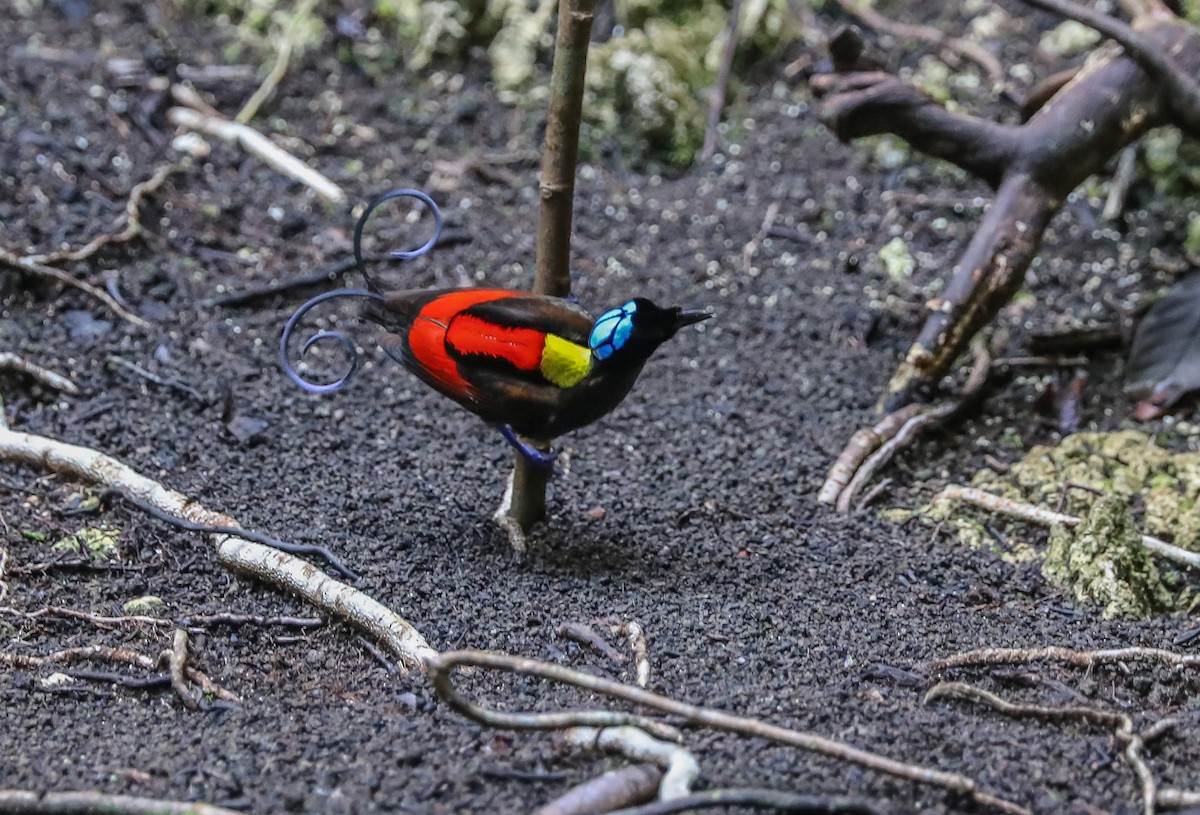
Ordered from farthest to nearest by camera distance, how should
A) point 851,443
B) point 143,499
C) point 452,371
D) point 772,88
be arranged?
point 772,88 → point 851,443 → point 143,499 → point 452,371

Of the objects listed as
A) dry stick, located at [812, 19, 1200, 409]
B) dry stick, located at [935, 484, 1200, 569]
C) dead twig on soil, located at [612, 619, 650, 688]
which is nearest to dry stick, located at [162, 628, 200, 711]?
dead twig on soil, located at [612, 619, 650, 688]

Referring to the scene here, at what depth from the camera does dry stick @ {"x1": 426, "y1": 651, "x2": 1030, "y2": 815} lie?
196cm

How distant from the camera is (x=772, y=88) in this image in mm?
5777

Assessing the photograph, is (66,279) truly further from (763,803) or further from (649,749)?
(763,803)

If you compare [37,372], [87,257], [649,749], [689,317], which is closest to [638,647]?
[649,749]

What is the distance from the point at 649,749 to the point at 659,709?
109 mm

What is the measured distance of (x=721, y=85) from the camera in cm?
559

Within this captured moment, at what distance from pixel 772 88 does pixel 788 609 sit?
141 inches

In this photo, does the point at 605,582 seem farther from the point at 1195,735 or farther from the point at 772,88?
the point at 772,88

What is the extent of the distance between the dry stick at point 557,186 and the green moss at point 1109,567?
1447mm

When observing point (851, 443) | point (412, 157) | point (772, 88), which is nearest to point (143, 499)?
point (851, 443)

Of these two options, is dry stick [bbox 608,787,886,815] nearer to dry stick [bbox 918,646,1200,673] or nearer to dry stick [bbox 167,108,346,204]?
dry stick [bbox 918,646,1200,673]

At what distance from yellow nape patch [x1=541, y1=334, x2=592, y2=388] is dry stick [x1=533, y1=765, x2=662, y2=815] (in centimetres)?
107

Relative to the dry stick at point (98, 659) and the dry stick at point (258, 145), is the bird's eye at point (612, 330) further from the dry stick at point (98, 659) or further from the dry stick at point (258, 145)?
the dry stick at point (258, 145)
